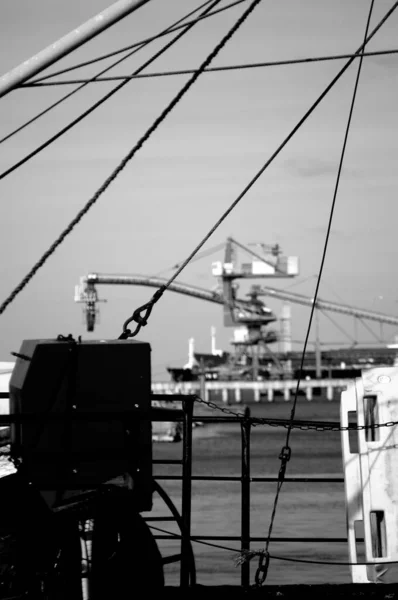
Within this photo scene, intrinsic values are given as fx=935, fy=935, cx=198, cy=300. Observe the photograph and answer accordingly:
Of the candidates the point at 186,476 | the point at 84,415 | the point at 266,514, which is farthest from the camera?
the point at 266,514

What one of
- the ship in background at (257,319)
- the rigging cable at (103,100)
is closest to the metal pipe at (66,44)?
the rigging cable at (103,100)

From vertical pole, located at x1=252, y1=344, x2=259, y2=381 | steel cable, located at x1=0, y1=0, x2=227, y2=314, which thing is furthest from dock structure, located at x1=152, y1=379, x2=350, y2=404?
steel cable, located at x1=0, y1=0, x2=227, y2=314

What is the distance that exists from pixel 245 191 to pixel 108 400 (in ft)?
6.43

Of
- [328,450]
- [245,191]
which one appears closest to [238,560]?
[245,191]

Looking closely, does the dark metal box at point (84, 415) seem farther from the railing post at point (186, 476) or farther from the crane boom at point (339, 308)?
the crane boom at point (339, 308)

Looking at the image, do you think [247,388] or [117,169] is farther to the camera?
[247,388]

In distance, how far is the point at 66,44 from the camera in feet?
17.5

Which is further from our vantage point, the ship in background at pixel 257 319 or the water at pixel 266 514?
the ship in background at pixel 257 319

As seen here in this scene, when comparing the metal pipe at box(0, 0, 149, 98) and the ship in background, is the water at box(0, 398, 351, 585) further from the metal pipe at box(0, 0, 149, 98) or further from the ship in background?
the ship in background

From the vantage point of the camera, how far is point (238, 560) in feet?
18.1

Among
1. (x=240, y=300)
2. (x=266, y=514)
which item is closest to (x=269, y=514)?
(x=266, y=514)

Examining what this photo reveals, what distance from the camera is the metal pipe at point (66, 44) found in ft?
17.4

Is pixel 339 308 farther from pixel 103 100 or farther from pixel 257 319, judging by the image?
pixel 103 100

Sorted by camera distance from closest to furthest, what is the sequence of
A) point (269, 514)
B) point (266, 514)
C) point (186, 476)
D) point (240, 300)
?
point (186, 476), point (269, 514), point (266, 514), point (240, 300)
